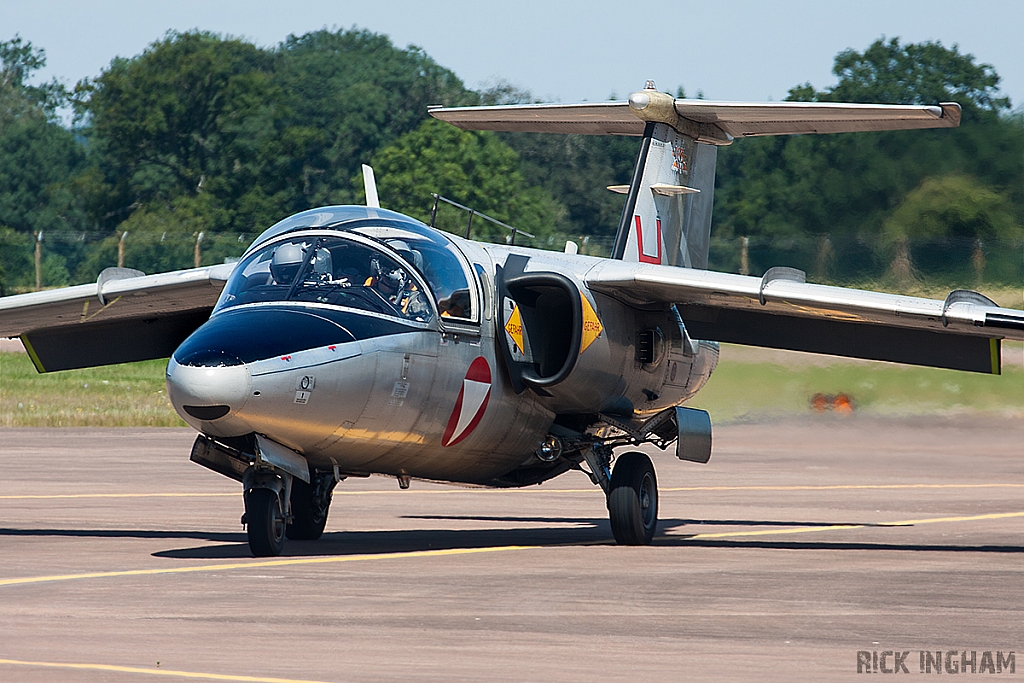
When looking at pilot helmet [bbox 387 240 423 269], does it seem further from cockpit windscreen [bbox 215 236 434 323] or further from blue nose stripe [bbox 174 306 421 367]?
blue nose stripe [bbox 174 306 421 367]

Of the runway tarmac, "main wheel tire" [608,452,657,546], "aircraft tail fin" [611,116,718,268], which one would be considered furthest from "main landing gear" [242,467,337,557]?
"aircraft tail fin" [611,116,718,268]

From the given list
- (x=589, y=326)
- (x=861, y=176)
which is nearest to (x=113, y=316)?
(x=589, y=326)

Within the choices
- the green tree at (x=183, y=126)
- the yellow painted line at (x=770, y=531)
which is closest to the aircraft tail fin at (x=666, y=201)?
the yellow painted line at (x=770, y=531)

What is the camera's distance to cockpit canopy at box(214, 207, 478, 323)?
1191 cm

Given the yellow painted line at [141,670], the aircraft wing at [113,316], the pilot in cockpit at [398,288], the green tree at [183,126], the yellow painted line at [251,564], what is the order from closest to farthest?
the yellow painted line at [141,670], the yellow painted line at [251,564], the pilot in cockpit at [398,288], the aircraft wing at [113,316], the green tree at [183,126]

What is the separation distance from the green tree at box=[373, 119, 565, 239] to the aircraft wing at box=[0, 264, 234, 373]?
44.5m

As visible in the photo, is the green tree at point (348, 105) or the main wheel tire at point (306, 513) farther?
the green tree at point (348, 105)

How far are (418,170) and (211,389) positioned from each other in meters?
53.7

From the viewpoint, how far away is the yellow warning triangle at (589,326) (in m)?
13.5

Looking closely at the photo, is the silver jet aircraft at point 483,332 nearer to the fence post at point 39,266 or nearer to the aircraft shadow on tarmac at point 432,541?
the aircraft shadow on tarmac at point 432,541

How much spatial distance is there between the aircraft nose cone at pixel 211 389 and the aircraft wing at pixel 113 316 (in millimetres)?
3304

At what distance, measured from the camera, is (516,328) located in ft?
45.1

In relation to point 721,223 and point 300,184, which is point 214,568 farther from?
point 300,184

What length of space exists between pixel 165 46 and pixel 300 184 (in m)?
13.3
